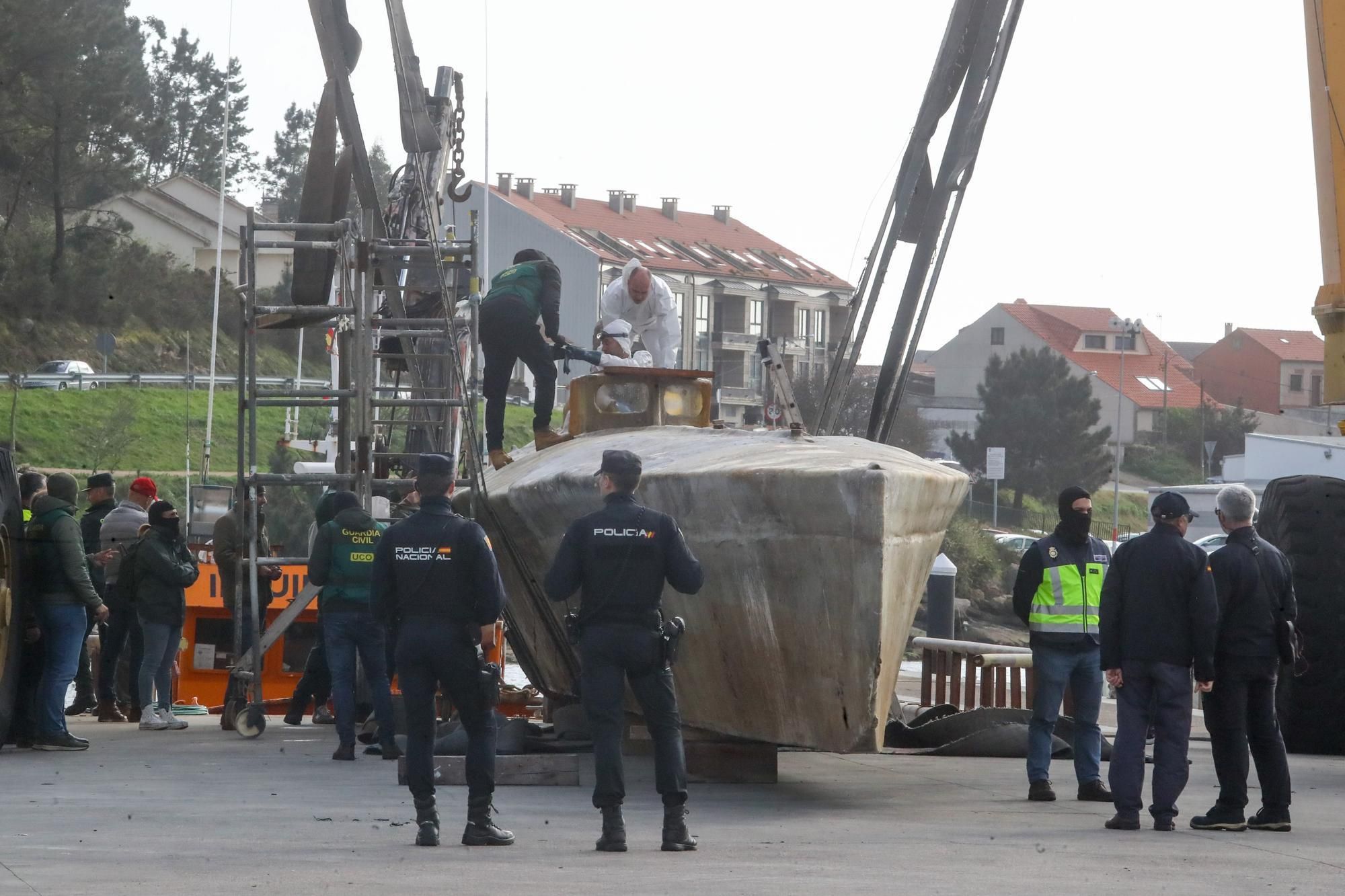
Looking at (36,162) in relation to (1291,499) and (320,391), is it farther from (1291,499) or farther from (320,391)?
(1291,499)

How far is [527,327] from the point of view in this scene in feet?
40.4

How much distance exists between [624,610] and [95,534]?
782 centimetres

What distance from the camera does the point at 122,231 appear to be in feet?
187

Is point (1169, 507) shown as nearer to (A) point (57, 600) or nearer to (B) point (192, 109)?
(A) point (57, 600)

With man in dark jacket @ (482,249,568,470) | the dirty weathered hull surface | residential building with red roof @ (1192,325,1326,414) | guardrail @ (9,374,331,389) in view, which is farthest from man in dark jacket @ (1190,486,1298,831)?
residential building with red roof @ (1192,325,1326,414)

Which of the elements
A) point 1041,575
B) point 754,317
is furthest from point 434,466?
point 754,317

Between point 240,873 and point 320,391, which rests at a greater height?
point 320,391

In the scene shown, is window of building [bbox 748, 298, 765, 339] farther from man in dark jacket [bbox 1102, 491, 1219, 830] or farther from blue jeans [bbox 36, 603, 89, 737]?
man in dark jacket [bbox 1102, 491, 1219, 830]

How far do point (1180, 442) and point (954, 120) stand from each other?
62.9 meters

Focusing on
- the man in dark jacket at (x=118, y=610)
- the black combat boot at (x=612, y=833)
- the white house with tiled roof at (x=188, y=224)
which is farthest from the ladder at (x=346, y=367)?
the white house with tiled roof at (x=188, y=224)

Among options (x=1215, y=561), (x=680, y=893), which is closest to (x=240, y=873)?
(x=680, y=893)

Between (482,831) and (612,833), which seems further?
(482,831)

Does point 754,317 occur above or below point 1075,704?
above

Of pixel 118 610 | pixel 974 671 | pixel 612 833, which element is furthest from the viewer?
pixel 974 671
